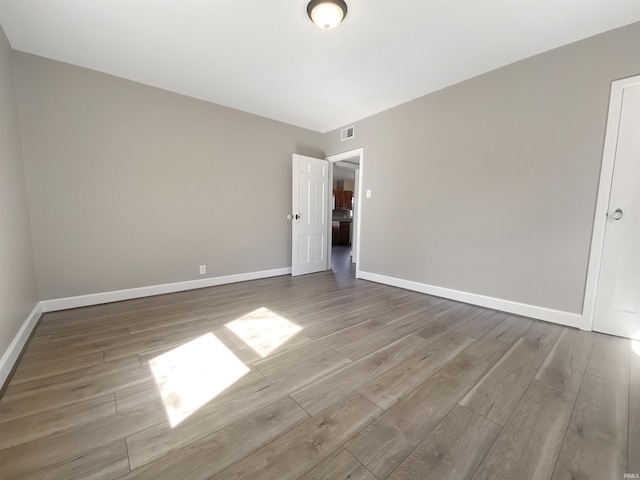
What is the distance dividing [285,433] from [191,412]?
1.69 ft

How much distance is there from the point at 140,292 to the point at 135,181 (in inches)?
52.8

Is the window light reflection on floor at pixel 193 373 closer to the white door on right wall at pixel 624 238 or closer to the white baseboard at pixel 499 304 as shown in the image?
the white baseboard at pixel 499 304

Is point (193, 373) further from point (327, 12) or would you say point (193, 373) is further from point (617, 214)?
point (617, 214)

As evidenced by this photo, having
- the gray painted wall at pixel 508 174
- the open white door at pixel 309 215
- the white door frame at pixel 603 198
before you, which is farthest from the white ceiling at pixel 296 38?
the open white door at pixel 309 215

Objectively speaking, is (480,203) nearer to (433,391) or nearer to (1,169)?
(433,391)

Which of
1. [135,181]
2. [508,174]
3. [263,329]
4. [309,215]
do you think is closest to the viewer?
[263,329]

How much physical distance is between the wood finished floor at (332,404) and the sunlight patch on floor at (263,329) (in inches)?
0.7

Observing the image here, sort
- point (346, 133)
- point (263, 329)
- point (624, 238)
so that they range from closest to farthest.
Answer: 1. point (624, 238)
2. point (263, 329)
3. point (346, 133)

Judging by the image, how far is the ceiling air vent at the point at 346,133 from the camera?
13.6 ft

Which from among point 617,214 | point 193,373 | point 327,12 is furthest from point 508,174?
point 193,373

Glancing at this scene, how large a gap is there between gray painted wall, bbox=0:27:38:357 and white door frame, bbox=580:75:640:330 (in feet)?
14.6

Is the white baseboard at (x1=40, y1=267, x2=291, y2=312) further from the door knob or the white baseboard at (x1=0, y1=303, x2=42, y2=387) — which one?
the door knob

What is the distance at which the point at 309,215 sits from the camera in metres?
4.41

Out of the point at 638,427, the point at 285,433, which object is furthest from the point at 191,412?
the point at 638,427
